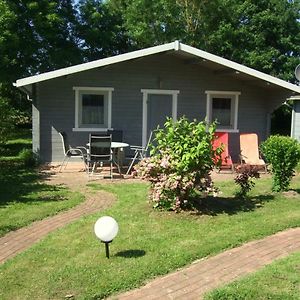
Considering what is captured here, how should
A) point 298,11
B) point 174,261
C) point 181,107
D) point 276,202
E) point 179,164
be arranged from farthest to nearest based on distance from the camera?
point 298,11, point 181,107, point 276,202, point 179,164, point 174,261

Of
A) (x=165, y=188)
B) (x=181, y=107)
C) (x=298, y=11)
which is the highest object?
(x=298, y=11)

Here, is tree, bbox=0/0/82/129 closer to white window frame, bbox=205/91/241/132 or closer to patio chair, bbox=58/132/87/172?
patio chair, bbox=58/132/87/172

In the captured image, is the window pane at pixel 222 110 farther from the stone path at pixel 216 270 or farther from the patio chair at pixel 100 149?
the stone path at pixel 216 270

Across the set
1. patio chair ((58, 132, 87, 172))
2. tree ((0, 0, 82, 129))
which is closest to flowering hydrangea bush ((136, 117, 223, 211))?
patio chair ((58, 132, 87, 172))

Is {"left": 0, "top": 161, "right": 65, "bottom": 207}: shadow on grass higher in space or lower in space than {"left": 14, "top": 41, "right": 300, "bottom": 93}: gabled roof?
lower

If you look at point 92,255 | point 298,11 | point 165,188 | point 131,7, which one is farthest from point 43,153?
point 298,11

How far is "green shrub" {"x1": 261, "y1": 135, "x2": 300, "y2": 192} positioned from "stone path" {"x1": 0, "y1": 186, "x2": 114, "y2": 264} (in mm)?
2886

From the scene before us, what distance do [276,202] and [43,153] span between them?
6936 mm

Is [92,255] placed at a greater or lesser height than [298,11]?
lesser

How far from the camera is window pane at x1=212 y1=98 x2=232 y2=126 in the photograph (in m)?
13.2

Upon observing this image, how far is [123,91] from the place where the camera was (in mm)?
12484

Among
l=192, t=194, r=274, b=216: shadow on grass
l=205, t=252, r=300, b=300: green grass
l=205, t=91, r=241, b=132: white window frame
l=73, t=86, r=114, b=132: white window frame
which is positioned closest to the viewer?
l=205, t=252, r=300, b=300: green grass

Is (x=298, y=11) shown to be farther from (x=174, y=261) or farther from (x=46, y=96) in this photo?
(x=174, y=261)

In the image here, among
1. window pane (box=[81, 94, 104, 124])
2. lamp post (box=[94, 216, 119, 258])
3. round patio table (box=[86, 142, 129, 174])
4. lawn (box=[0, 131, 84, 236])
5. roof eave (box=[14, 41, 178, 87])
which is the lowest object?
lawn (box=[0, 131, 84, 236])
